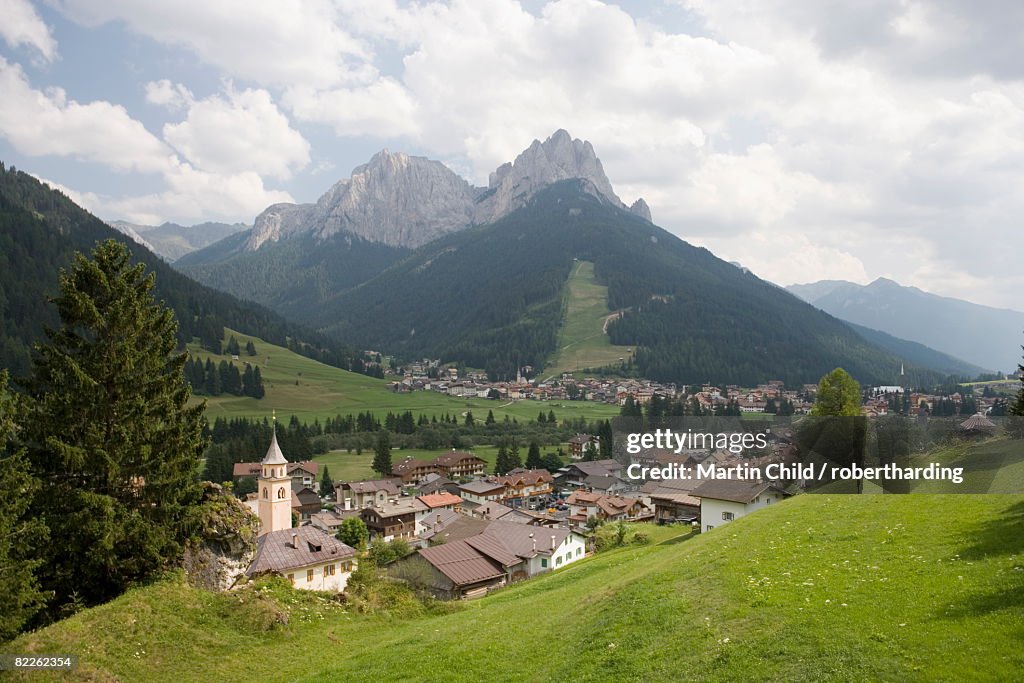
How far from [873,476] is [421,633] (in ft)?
60.5

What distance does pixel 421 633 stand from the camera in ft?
64.6

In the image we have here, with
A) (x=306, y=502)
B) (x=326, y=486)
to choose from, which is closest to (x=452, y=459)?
(x=326, y=486)

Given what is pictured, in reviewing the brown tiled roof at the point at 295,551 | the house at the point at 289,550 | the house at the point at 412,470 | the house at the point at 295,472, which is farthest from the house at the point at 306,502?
the brown tiled roof at the point at 295,551

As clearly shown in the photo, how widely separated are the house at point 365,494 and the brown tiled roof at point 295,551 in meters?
47.5

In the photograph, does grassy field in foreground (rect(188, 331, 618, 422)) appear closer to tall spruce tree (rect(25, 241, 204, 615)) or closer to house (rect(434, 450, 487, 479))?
house (rect(434, 450, 487, 479))

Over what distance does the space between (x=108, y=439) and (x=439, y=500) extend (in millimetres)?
62911

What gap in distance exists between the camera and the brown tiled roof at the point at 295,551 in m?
26.4

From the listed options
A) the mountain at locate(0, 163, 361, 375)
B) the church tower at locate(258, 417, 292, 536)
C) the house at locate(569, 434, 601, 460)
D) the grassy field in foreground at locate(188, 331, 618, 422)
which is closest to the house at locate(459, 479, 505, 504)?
the house at locate(569, 434, 601, 460)

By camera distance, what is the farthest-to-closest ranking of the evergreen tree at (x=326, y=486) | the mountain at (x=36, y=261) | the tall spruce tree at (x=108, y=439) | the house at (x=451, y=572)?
the mountain at (x=36, y=261) → the evergreen tree at (x=326, y=486) → the house at (x=451, y=572) → the tall spruce tree at (x=108, y=439)

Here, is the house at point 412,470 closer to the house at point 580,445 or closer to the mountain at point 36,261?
the house at point 580,445

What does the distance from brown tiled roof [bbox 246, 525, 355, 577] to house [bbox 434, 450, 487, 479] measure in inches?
2792

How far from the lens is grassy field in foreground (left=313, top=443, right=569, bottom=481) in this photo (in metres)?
96.6

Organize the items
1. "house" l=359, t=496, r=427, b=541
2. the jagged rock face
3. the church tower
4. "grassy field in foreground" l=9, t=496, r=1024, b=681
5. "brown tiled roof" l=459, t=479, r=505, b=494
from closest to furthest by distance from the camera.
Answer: "grassy field in foreground" l=9, t=496, r=1024, b=681 < the jagged rock face < the church tower < "house" l=359, t=496, r=427, b=541 < "brown tiled roof" l=459, t=479, r=505, b=494

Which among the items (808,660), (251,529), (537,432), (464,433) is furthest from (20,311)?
(808,660)
